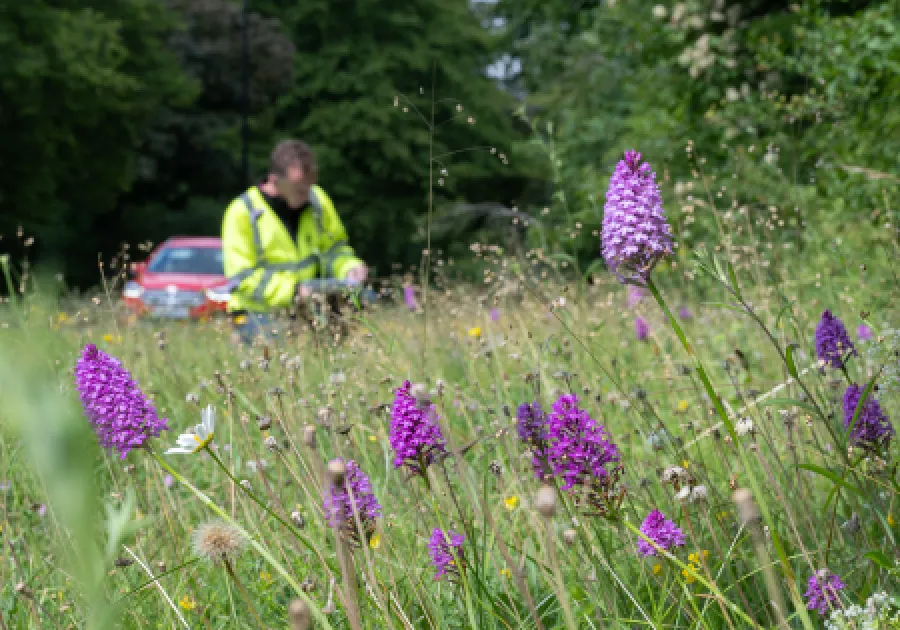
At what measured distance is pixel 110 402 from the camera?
5.66 ft

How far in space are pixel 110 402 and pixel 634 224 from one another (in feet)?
3.16

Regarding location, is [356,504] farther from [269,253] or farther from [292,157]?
[269,253]

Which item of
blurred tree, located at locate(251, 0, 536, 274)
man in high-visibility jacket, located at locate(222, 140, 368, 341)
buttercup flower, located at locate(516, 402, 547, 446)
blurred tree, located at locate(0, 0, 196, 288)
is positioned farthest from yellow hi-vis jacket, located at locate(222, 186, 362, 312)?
blurred tree, located at locate(251, 0, 536, 274)

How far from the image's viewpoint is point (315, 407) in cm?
298

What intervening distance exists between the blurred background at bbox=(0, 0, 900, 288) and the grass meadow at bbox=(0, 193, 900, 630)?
140 inches

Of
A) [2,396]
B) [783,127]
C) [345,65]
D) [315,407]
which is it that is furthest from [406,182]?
[2,396]

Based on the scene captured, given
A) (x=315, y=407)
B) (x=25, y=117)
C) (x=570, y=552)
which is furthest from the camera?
(x=25, y=117)

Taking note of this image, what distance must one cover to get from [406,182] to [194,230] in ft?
22.0

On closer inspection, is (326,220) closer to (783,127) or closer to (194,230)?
(783,127)

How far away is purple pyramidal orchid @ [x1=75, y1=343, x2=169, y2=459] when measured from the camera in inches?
66.9

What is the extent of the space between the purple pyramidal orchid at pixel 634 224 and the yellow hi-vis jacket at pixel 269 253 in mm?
4967

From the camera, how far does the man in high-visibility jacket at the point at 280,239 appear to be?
6.55 metres

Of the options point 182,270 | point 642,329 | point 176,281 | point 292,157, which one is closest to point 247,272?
point 292,157

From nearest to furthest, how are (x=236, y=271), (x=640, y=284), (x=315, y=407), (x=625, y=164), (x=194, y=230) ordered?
(x=640, y=284)
(x=625, y=164)
(x=315, y=407)
(x=236, y=271)
(x=194, y=230)
